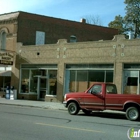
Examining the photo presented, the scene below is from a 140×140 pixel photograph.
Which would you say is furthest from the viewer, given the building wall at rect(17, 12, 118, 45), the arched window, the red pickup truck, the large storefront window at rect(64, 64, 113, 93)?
the arched window

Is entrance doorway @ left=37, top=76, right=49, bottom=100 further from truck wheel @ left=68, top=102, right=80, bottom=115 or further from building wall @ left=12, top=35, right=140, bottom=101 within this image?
truck wheel @ left=68, top=102, right=80, bottom=115

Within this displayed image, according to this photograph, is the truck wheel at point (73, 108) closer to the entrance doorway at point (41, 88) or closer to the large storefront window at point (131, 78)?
the large storefront window at point (131, 78)

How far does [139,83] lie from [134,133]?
1147cm

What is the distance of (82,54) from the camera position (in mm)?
24859

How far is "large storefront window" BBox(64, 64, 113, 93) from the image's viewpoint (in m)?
23.6

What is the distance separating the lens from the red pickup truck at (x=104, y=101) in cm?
1487

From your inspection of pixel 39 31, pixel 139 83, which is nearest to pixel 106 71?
pixel 139 83

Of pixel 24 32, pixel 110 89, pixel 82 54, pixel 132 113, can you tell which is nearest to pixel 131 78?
pixel 82 54

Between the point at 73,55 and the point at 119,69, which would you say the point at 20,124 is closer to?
the point at 119,69

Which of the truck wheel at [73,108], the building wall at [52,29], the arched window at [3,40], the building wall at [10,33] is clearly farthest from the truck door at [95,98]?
the arched window at [3,40]

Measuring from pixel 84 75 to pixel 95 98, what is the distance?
8.90 meters

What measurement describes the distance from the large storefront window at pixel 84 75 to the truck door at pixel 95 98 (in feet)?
23.7

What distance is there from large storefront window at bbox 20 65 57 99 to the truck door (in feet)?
36.0

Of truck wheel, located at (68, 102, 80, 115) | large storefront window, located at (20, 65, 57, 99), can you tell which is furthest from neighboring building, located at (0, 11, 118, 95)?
truck wheel, located at (68, 102, 80, 115)
